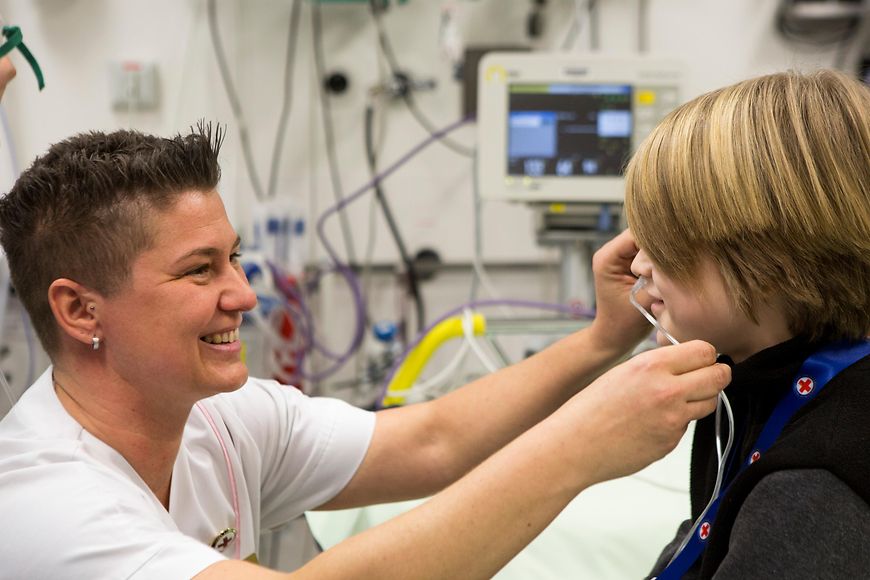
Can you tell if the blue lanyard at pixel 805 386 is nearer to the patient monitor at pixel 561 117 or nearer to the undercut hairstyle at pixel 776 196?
the undercut hairstyle at pixel 776 196

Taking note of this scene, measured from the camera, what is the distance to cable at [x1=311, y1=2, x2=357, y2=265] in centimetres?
297

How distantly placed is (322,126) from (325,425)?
190 cm

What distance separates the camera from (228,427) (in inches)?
49.4

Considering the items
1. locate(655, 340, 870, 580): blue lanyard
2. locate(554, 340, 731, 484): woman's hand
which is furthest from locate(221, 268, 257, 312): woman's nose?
locate(655, 340, 870, 580): blue lanyard

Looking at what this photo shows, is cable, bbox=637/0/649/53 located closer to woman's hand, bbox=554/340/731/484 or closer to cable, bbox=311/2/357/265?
cable, bbox=311/2/357/265

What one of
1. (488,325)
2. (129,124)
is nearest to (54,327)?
(488,325)

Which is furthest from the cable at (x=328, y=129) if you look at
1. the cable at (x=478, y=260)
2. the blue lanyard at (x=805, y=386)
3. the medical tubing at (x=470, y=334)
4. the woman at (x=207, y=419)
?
the blue lanyard at (x=805, y=386)

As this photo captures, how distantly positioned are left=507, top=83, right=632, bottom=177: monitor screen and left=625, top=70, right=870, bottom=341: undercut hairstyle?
1.42 metres

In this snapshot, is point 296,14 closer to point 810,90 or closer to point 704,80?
point 704,80

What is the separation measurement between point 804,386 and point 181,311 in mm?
728

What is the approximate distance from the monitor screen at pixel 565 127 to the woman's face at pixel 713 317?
1.39 meters

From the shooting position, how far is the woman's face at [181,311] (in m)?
1.03

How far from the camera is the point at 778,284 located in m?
0.89

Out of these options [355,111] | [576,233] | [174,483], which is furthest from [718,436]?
[355,111]
